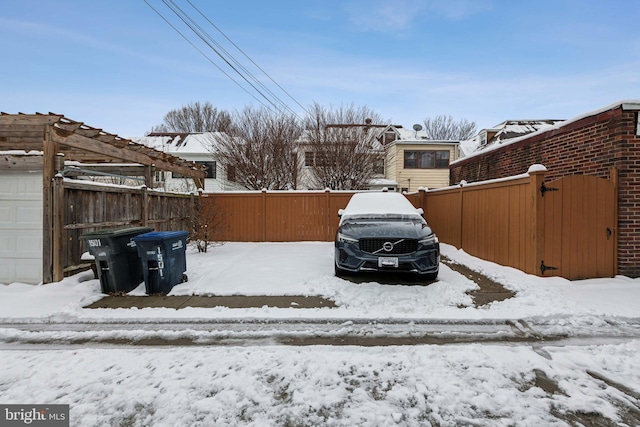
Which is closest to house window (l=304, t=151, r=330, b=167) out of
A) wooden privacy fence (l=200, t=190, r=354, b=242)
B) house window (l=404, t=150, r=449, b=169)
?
wooden privacy fence (l=200, t=190, r=354, b=242)

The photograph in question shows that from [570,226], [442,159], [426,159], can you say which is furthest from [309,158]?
[442,159]

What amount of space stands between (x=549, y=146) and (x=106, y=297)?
32.9ft

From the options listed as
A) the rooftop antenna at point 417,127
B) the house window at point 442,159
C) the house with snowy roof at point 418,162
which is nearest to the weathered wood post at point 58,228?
the house with snowy roof at point 418,162

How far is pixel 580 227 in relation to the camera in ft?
19.3

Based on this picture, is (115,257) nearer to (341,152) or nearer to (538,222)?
(538,222)

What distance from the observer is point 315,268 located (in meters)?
6.96

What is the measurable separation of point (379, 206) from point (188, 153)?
61.2ft

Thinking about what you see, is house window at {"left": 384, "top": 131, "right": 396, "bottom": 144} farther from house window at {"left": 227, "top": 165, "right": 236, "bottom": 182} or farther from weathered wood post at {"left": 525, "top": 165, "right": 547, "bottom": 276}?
weathered wood post at {"left": 525, "top": 165, "right": 547, "bottom": 276}

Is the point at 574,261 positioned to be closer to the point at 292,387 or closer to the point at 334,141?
the point at 292,387

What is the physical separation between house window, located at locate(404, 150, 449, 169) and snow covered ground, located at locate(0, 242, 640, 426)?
18.9 m

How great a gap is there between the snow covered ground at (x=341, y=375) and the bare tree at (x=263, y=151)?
1141cm

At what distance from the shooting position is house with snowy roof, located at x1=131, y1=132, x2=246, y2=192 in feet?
68.6

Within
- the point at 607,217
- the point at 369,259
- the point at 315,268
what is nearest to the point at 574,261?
the point at 607,217

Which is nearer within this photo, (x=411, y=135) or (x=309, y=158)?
(x=309, y=158)
